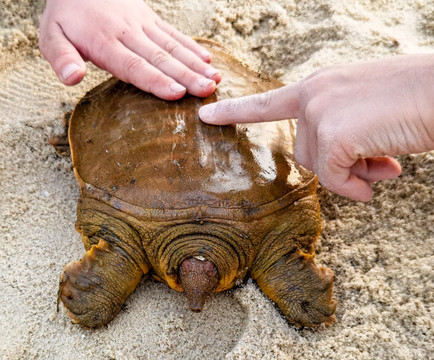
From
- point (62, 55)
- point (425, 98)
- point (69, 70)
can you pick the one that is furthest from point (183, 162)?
point (425, 98)

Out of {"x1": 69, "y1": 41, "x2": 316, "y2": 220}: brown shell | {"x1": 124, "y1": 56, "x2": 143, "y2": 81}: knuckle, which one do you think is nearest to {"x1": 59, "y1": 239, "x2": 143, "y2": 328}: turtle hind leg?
{"x1": 69, "y1": 41, "x2": 316, "y2": 220}: brown shell

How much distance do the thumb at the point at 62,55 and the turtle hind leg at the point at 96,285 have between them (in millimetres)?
796

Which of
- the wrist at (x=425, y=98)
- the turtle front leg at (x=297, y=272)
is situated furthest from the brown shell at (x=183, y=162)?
the wrist at (x=425, y=98)

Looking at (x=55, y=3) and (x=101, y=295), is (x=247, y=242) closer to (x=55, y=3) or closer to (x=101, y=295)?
(x=101, y=295)

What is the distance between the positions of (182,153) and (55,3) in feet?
3.95

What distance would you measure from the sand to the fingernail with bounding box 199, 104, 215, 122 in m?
0.78

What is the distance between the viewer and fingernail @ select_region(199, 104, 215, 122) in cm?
196

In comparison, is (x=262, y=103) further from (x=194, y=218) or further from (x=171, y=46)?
(x=171, y=46)

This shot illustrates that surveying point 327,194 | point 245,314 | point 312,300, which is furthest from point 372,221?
point 245,314

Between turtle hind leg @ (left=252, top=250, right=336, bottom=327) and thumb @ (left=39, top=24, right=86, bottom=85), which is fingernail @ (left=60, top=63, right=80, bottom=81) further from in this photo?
turtle hind leg @ (left=252, top=250, right=336, bottom=327)

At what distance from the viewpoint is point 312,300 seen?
1854 mm

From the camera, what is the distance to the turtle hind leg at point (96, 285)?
6.15 ft

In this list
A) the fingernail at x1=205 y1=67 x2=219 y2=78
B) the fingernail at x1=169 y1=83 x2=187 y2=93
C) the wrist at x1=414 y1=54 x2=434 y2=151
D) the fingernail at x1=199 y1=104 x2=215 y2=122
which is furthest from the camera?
the fingernail at x1=205 y1=67 x2=219 y2=78

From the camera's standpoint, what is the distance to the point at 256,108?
182 cm
